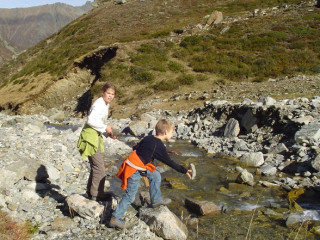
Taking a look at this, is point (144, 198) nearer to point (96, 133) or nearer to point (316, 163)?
point (96, 133)

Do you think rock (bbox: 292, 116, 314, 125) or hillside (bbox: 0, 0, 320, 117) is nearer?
rock (bbox: 292, 116, 314, 125)

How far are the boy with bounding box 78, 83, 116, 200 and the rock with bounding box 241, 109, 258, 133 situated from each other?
9244 mm

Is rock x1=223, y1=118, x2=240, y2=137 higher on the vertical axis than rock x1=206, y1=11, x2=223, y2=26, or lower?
lower

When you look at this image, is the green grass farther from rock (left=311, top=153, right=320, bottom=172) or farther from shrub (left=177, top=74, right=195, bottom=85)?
rock (left=311, top=153, right=320, bottom=172)

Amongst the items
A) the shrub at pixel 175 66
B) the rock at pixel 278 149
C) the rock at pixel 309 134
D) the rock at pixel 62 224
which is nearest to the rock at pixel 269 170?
the rock at pixel 278 149

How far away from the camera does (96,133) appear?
19.7 ft

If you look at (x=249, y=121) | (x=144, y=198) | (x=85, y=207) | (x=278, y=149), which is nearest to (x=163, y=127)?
(x=85, y=207)

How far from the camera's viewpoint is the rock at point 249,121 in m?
13.9

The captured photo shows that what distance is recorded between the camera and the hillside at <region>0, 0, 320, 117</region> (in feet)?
76.4

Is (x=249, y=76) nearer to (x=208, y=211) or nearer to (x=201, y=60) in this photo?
(x=201, y=60)

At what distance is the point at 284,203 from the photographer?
7.43 metres

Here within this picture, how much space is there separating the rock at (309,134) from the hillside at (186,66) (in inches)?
242

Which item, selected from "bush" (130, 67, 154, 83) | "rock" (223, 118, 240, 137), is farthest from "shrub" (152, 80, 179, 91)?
"rock" (223, 118, 240, 137)

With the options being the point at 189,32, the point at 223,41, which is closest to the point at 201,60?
the point at 223,41
